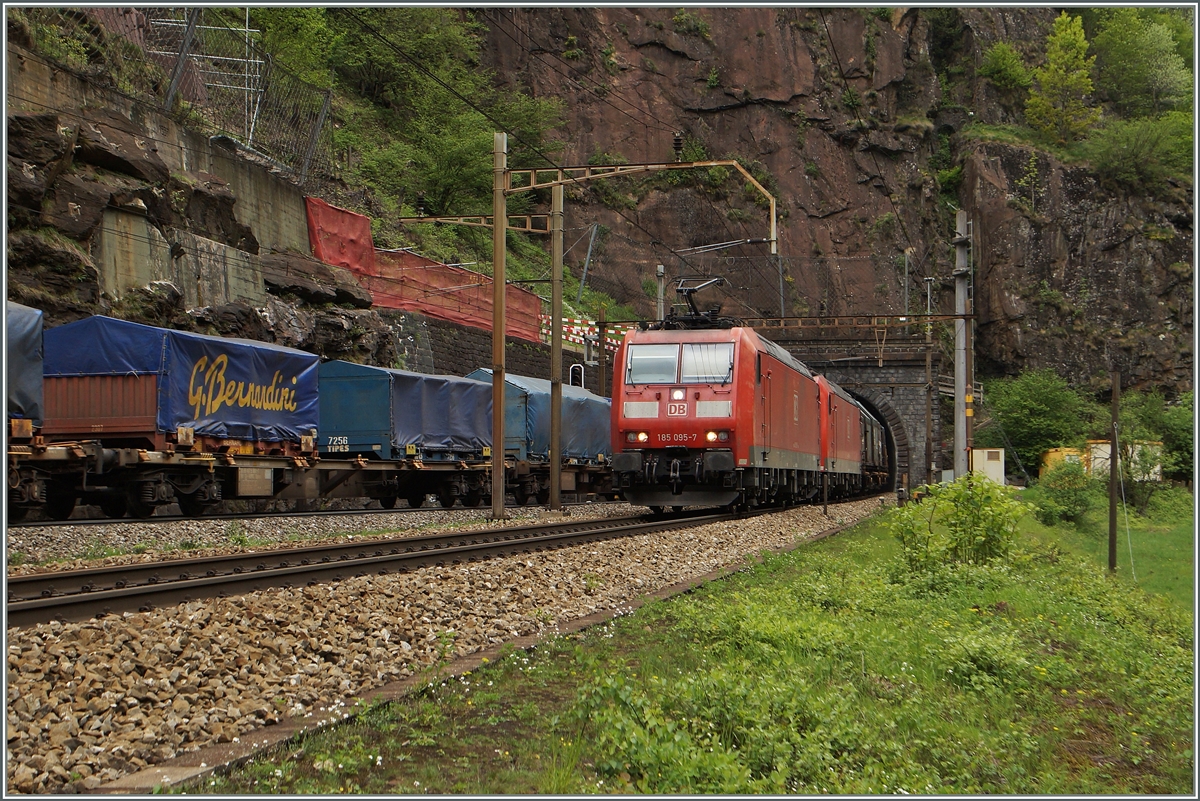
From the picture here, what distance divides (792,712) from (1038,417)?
5191 centimetres

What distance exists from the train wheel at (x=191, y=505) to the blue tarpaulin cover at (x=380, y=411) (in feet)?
16.2

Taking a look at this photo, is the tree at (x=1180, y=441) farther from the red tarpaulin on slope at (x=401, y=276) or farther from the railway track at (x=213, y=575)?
the railway track at (x=213, y=575)

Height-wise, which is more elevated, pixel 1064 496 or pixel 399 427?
pixel 399 427

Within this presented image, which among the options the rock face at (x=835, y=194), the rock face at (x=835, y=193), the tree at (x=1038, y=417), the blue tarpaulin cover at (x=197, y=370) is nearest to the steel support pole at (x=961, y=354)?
the blue tarpaulin cover at (x=197, y=370)

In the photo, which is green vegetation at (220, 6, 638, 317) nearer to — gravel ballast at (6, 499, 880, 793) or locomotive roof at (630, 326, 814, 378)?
locomotive roof at (630, 326, 814, 378)

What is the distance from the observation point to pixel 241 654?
6242 mm

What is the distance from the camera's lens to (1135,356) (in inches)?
2589

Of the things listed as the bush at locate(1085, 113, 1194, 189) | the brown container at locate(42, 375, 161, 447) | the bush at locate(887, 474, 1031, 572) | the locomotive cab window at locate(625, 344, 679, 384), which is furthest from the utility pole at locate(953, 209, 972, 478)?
the bush at locate(1085, 113, 1194, 189)

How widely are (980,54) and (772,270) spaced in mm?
30657

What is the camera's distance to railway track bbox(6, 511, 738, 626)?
24.2 feet

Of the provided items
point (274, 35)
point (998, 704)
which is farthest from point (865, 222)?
point (998, 704)

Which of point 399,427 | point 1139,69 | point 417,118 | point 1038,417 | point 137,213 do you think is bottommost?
point 399,427

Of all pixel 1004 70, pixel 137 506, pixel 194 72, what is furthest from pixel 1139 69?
pixel 137 506

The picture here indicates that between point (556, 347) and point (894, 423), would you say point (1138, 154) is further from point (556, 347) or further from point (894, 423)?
point (556, 347)
